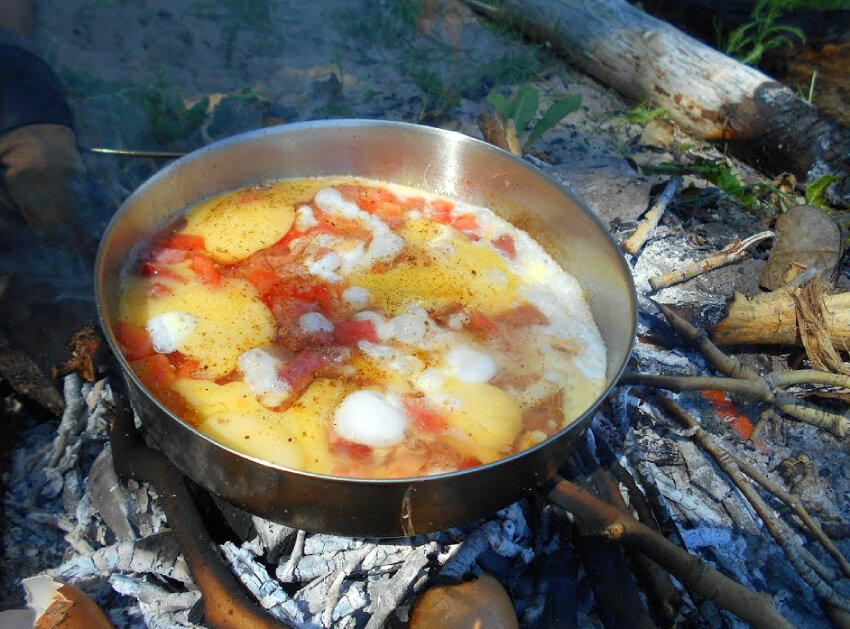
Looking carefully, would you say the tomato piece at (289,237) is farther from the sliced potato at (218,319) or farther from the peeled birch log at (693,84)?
the peeled birch log at (693,84)

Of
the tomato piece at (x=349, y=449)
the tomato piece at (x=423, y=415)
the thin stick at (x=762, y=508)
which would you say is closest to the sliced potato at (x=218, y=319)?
the tomato piece at (x=349, y=449)

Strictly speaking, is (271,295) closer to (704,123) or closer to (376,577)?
(376,577)

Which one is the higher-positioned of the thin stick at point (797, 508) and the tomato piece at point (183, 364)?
the tomato piece at point (183, 364)

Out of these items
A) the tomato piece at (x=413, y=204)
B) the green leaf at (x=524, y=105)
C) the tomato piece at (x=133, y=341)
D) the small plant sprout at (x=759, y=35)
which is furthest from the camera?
the small plant sprout at (x=759, y=35)

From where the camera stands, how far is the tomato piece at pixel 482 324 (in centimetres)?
267

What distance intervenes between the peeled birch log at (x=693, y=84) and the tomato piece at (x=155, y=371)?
471cm

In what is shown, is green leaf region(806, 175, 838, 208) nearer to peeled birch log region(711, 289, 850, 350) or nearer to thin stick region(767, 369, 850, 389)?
peeled birch log region(711, 289, 850, 350)

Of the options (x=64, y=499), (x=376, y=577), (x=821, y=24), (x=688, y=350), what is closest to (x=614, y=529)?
(x=376, y=577)

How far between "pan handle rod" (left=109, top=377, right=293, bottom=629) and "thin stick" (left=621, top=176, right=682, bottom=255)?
276 centimetres

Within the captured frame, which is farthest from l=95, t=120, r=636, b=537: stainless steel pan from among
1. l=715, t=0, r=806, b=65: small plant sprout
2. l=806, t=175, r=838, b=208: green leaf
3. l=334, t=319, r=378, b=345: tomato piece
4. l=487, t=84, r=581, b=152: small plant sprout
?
l=715, t=0, r=806, b=65: small plant sprout

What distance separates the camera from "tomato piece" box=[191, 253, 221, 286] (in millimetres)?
2658

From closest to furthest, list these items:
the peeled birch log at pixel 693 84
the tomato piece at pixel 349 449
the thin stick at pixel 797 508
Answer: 1. the tomato piece at pixel 349 449
2. the thin stick at pixel 797 508
3. the peeled birch log at pixel 693 84

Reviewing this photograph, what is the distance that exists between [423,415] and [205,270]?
114 cm

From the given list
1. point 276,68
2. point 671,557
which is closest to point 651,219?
point 671,557
